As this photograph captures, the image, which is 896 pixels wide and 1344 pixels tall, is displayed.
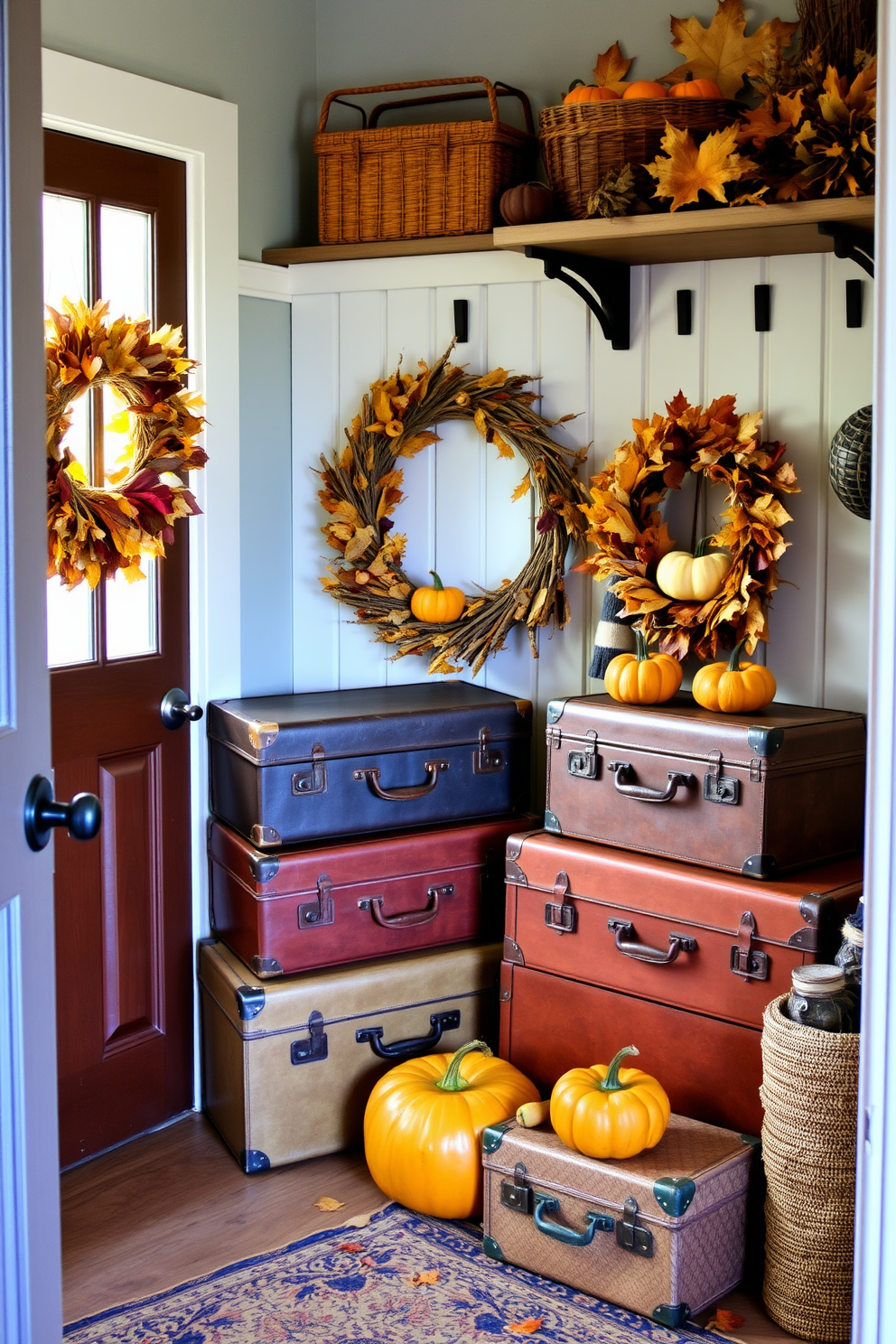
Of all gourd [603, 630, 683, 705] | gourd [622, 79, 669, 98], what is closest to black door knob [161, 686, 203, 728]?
gourd [603, 630, 683, 705]

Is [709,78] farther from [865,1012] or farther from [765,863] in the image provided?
[865,1012]

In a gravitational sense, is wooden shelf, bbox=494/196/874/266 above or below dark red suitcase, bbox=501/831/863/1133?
above

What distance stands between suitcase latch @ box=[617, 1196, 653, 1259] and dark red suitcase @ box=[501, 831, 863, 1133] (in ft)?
1.03

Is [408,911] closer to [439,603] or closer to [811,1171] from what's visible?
[439,603]

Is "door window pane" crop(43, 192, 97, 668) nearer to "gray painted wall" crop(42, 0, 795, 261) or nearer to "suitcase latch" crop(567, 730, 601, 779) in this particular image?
"gray painted wall" crop(42, 0, 795, 261)

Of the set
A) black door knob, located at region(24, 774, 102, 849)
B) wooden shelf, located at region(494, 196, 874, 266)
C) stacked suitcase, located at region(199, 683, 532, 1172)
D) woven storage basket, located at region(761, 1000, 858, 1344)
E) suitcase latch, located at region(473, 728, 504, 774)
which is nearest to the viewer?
black door knob, located at region(24, 774, 102, 849)

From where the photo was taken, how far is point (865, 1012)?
113 cm

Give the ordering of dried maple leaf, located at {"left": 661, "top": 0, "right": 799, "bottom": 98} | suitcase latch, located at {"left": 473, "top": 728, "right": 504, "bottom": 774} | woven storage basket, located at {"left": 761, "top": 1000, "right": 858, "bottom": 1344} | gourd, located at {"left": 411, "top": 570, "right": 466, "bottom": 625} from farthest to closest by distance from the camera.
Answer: gourd, located at {"left": 411, "top": 570, "right": 466, "bottom": 625} < suitcase latch, located at {"left": 473, "top": 728, "right": 504, "bottom": 774} < dried maple leaf, located at {"left": 661, "top": 0, "right": 799, "bottom": 98} < woven storage basket, located at {"left": 761, "top": 1000, "right": 858, "bottom": 1344}

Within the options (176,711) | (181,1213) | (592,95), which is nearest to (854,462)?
(592,95)

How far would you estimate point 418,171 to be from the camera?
2799 mm

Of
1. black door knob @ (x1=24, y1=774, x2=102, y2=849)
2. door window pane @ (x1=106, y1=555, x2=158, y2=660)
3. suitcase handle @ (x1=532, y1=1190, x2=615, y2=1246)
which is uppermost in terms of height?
door window pane @ (x1=106, y1=555, x2=158, y2=660)

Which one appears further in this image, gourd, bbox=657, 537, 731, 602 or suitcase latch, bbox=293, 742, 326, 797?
suitcase latch, bbox=293, 742, 326, 797

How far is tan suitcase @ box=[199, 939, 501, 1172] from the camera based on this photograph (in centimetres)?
253

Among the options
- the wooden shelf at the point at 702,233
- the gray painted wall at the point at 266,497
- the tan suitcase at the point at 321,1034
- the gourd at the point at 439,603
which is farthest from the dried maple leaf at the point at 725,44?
the tan suitcase at the point at 321,1034
